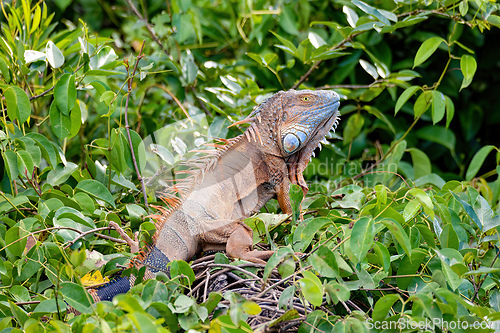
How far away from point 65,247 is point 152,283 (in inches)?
25.9

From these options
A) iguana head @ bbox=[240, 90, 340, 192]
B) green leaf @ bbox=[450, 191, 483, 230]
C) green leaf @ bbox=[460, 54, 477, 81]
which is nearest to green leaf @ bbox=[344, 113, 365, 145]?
green leaf @ bbox=[460, 54, 477, 81]

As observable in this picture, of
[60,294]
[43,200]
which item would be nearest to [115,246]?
[43,200]

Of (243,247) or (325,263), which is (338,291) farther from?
(243,247)

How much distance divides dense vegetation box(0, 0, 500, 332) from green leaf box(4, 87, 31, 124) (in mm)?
11

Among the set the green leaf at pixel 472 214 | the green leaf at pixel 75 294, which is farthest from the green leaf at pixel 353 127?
the green leaf at pixel 75 294

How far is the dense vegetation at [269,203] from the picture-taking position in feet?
5.44

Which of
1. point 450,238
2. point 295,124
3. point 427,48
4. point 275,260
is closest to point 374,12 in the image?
point 427,48

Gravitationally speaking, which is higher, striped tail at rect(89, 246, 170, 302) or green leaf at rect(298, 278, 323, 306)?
green leaf at rect(298, 278, 323, 306)

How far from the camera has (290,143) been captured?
2625 mm

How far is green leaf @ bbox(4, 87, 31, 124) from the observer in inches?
92.0

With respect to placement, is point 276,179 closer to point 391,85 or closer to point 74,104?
point 74,104

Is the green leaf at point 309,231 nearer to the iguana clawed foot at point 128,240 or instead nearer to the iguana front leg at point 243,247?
the iguana front leg at point 243,247

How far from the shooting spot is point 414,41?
4758 millimetres

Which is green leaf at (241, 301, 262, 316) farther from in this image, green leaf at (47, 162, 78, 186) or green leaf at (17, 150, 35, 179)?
green leaf at (47, 162, 78, 186)
